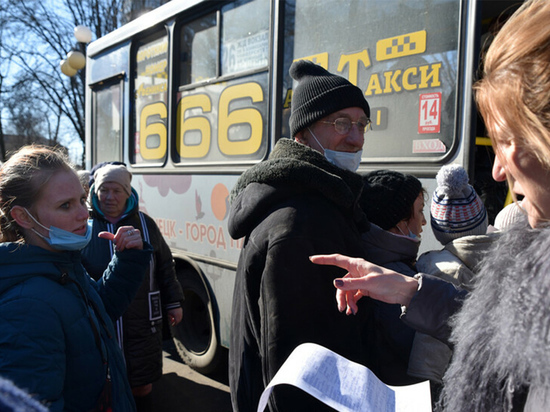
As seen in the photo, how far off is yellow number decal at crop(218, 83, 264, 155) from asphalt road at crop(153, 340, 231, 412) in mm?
2127

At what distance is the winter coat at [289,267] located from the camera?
145 centimetres

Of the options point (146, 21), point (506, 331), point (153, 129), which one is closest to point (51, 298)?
point (506, 331)

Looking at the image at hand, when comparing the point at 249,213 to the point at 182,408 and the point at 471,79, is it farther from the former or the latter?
the point at 182,408

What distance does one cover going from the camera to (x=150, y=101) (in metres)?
5.15

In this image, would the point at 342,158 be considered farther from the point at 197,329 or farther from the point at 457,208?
the point at 197,329

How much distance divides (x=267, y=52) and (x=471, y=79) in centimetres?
172

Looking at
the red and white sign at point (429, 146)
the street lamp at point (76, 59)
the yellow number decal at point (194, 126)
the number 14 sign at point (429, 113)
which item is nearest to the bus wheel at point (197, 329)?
the yellow number decal at point (194, 126)

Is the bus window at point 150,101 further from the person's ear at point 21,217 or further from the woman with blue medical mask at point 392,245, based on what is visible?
the woman with blue medical mask at point 392,245

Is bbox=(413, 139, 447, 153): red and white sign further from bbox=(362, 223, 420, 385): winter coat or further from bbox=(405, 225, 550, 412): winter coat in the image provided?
bbox=(405, 225, 550, 412): winter coat

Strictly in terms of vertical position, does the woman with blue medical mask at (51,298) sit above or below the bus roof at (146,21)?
below

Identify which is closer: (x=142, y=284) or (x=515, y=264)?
(x=515, y=264)

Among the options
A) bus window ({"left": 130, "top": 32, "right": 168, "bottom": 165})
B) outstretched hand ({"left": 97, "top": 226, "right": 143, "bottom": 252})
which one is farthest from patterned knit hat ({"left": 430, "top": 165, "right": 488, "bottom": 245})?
bus window ({"left": 130, "top": 32, "right": 168, "bottom": 165})

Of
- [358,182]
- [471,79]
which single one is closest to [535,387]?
[358,182]

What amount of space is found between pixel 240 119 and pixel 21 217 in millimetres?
2471
